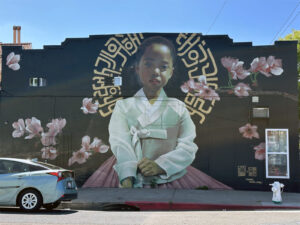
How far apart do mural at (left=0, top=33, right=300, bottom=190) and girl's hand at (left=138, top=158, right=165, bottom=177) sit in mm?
38

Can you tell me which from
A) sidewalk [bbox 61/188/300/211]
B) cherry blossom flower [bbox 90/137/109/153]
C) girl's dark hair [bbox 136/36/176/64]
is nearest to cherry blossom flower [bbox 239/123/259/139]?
sidewalk [bbox 61/188/300/211]

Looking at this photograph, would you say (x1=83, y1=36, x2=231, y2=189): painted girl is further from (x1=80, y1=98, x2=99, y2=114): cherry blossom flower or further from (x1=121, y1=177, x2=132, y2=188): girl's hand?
(x1=80, y1=98, x2=99, y2=114): cherry blossom flower

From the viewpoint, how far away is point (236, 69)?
1555 cm

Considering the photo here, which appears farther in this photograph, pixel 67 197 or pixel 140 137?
pixel 140 137

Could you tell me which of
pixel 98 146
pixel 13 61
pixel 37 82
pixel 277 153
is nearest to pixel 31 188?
pixel 98 146

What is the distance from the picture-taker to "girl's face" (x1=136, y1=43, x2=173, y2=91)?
51.8ft

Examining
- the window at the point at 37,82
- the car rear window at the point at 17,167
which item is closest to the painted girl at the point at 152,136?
the window at the point at 37,82

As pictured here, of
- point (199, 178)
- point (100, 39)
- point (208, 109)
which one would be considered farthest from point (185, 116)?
point (100, 39)

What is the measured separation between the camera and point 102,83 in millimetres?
16094

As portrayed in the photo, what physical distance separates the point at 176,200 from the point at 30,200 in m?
4.59

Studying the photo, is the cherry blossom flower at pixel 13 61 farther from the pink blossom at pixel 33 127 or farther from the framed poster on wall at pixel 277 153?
the framed poster on wall at pixel 277 153

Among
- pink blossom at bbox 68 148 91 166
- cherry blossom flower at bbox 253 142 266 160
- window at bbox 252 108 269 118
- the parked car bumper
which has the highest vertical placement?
window at bbox 252 108 269 118

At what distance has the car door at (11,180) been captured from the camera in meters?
10.2

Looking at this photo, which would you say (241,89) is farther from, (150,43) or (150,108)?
(150,43)
